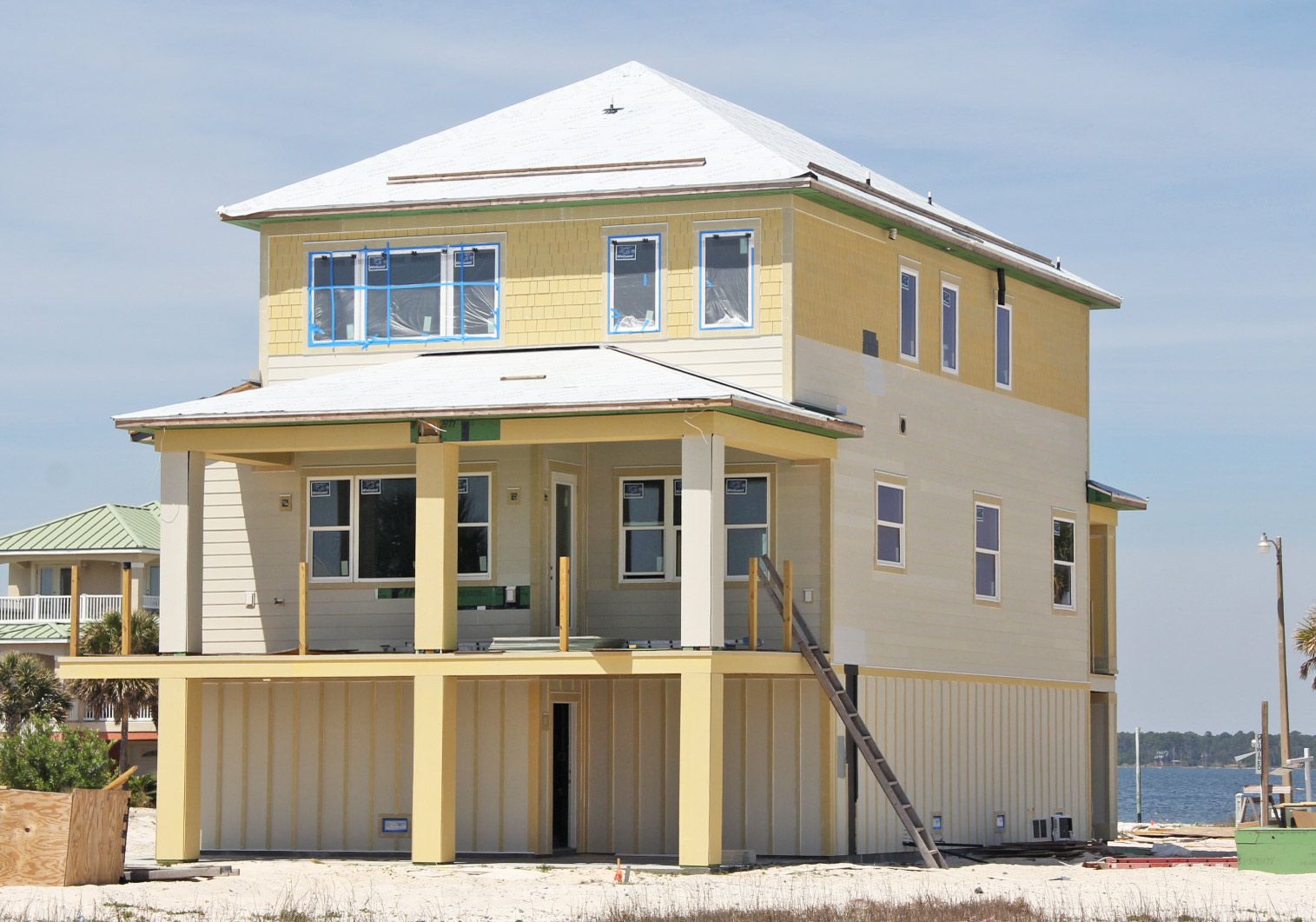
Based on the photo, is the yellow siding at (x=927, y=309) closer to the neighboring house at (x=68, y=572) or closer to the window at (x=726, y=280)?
the window at (x=726, y=280)

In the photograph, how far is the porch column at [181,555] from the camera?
3291cm

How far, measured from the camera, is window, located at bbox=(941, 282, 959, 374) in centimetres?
3775

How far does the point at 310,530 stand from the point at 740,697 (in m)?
7.35

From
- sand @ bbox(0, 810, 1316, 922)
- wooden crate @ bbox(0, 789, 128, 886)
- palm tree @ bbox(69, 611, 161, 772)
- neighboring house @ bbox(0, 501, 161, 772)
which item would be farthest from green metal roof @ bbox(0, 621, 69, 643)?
wooden crate @ bbox(0, 789, 128, 886)


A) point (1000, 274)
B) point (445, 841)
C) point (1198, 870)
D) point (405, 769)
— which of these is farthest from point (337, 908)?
point (1000, 274)

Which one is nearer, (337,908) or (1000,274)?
(337,908)

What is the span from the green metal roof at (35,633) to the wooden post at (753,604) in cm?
4619

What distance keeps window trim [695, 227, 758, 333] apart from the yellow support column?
22.4ft

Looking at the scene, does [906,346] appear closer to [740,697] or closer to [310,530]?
[740,697]

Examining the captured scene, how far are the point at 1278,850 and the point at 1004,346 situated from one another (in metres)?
11.6

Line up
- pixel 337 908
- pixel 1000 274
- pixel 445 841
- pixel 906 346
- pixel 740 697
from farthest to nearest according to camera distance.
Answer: pixel 1000 274 < pixel 906 346 < pixel 740 697 < pixel 445 841 < pixel 337 908

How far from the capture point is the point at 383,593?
3497 cm

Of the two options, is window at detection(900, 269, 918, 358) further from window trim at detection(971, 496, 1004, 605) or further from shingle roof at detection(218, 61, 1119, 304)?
window trim at detection(971, 496, 1004, 605)

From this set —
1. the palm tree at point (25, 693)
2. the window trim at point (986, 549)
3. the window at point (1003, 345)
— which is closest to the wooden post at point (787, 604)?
the window trim at point (986, 549)
